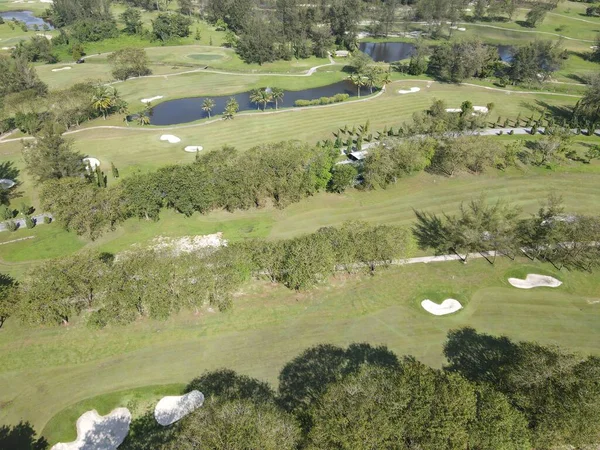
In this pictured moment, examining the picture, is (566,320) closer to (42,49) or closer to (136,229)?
(136,229)

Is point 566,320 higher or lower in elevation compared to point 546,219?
lower

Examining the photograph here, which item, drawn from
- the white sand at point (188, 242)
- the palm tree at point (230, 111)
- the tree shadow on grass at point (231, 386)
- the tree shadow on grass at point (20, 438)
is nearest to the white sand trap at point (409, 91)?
the palm tree at point (230, 111)

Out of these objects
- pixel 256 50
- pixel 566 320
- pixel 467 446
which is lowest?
pixel 566 320

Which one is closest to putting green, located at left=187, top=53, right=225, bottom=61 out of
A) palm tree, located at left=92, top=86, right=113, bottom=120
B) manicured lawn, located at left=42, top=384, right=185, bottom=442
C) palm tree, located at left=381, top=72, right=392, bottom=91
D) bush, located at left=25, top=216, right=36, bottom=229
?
palm tree, located at left=92, top=86, right=113, bottom=120

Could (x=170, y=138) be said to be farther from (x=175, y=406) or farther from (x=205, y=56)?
(x=205, y=56)

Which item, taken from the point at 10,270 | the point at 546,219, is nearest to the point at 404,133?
the point at 546,219

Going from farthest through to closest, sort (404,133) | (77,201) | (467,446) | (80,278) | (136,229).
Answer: (404,133), (136,229), (77,201), (80,278), (467,446)

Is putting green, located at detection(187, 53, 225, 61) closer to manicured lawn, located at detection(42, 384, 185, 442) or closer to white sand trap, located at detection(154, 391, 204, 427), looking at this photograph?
manicured lawn, located at detection(42, 384, 185, 442)
